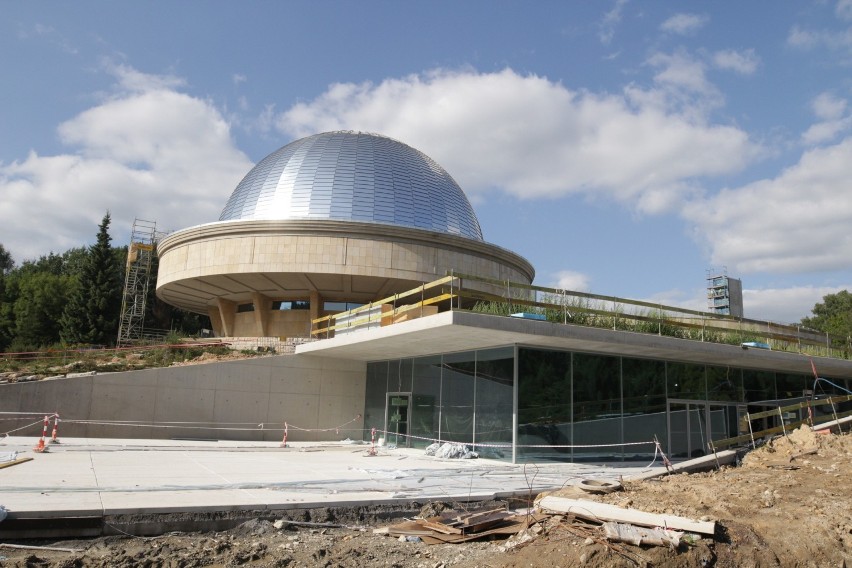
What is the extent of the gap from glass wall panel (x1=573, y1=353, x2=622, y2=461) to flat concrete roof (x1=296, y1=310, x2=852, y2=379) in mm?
485

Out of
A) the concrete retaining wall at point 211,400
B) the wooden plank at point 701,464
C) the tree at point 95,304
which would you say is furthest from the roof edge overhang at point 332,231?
the tree at point 95,304

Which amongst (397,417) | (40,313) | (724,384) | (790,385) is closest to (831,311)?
(790,385)

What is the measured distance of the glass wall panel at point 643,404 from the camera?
20.9 meters

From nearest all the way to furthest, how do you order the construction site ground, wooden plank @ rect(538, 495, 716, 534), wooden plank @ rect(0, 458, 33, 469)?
1. the construction site ground
2. wooden plank @ rect(538, 495, 716, 534)
3. wooden plank @ rect(0, 458, 33, 469)

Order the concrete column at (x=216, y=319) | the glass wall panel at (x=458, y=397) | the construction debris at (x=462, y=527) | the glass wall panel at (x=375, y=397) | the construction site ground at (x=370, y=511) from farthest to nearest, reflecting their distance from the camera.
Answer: the concrete column at (x=216, y=319)
the glass wall panel at (x=375, y=397)
the glass wall panel at (x=458, y=397)
the construction debris at (x=462, y=527)
the construction site ground at (x=370, y=511)

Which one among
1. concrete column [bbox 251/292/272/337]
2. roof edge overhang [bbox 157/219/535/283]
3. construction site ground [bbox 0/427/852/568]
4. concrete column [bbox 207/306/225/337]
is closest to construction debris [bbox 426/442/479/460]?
construction site ground [bbox 0/427/852/568]

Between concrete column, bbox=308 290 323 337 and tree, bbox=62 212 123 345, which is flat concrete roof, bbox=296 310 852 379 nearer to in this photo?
concrete column, bbox=308 290 323 337

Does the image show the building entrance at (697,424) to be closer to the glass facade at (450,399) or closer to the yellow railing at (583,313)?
the yellow railing at (583,313)

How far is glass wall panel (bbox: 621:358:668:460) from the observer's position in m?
20.9

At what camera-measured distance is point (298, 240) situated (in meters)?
30.7

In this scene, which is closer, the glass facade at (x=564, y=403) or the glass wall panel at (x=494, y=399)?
the glass wall panel at (x=494, y=399)

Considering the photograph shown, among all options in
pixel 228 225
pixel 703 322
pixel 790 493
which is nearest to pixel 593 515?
pixel 790 493

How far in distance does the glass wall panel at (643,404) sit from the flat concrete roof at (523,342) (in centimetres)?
48

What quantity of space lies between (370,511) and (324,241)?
71.0ft
